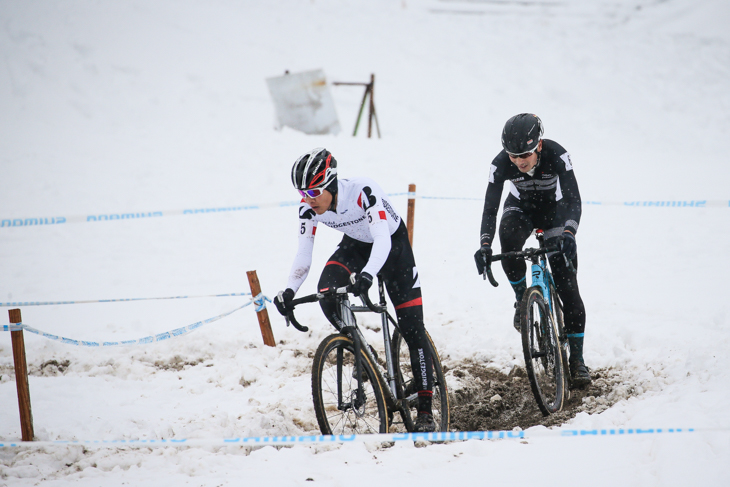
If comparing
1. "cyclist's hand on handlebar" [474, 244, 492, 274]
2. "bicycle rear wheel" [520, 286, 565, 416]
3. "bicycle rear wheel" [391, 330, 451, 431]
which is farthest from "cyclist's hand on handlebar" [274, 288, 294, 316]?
"bicycle rear wheel" [520, 286, 565, 416]

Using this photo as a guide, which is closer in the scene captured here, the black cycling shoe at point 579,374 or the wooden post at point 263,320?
the black cycling shoe at point 579,374

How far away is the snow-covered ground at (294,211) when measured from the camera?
141 inches

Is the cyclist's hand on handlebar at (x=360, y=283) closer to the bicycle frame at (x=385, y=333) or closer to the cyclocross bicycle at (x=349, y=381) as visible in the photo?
the cyclocross bicycle at (x=349, y=381)

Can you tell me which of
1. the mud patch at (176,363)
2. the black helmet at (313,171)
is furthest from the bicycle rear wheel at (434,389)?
the mud patch at (176,363)

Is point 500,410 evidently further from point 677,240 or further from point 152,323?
point 677,240

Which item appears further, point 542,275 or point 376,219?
point 542,275

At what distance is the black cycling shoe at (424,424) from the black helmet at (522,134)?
221cm

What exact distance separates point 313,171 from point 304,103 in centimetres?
1301

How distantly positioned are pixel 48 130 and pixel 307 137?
Result: 666 centimetres

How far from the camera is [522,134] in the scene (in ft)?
14.2

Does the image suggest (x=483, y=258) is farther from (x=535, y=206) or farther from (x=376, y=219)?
(x=376, y=219)

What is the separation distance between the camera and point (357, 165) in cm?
1338

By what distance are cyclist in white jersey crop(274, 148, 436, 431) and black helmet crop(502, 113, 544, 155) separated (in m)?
1.12

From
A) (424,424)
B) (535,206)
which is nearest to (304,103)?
(535,206)
